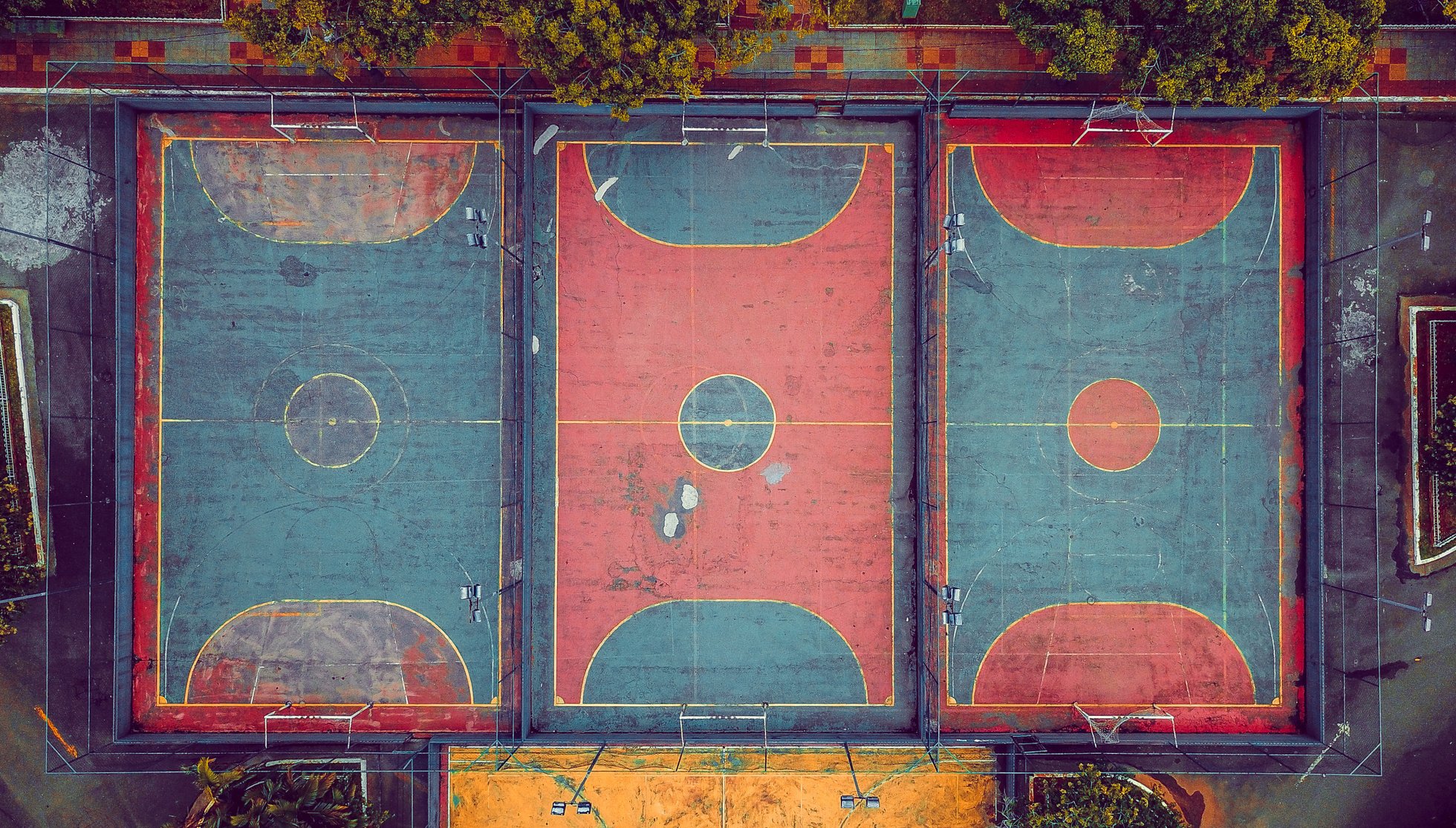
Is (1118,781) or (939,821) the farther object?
(939,821)


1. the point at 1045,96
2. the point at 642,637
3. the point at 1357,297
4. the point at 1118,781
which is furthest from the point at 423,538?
the point at 1357,297

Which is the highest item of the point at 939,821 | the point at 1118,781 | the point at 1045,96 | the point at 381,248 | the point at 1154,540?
the point at 1045,96

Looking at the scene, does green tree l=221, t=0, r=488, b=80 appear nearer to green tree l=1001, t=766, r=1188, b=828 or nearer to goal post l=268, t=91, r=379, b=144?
goal post l=268, t=91, r=379, b=144

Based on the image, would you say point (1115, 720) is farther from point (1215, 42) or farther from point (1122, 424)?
point (1215, 42)

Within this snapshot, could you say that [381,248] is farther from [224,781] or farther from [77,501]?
[224,781]

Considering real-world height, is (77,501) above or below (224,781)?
above

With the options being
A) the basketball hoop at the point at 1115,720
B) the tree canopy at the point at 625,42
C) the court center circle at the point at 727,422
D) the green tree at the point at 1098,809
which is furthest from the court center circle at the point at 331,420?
the basketball hoop at the point at 1115,720

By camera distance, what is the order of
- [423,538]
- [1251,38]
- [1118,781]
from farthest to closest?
[423,538], [1118,781], [1251,38]

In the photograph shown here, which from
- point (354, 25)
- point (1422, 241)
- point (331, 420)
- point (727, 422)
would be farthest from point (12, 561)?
point (1422, 241)
